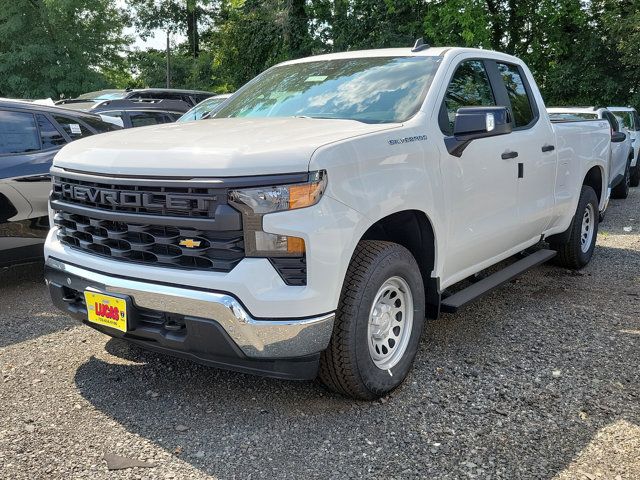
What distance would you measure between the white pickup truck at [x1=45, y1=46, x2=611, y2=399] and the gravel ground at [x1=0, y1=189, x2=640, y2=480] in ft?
1.02

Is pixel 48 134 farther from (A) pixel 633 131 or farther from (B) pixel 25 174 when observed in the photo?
(A) pixel 633 131

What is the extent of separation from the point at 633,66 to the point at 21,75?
2459 cm

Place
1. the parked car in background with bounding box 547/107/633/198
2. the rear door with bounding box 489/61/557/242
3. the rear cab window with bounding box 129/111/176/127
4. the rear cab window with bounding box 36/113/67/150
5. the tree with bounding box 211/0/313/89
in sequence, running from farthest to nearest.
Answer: the tree with bounding box 211/0/313/89, the parked car in background with bounding box 547/107/633/198, the rear cab window with bounding box 129/111/176/127, the rear cab window with bounding box 36/113/67/150, the rear door with bounding box 489/61/557/242

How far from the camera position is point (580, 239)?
5.96 metres

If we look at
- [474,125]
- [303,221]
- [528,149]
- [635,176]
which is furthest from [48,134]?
[635,176]

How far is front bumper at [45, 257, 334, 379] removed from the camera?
2.74m

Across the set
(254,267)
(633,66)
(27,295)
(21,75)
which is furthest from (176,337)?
(21,75)

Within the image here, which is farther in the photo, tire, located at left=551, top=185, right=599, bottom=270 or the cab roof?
tire, located at left=551, top=185, right=599, bottom=270

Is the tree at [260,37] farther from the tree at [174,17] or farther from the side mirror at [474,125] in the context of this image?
the side mirror at [474,125]

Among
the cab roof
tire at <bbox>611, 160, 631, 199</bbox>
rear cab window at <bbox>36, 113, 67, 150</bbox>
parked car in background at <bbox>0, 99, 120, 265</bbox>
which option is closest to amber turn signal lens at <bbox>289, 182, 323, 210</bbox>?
the cab roof

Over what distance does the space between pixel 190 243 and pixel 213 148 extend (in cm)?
46

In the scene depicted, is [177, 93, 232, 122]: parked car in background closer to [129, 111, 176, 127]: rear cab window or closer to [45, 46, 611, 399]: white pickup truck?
[129, 111, 176, 127]: rear cab window

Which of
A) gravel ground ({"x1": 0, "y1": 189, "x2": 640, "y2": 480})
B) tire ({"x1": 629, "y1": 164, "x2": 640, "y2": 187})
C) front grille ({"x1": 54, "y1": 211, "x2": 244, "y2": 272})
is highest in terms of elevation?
front grille ({"x1": 54, "y1": 211, "x2": 244, "y2": 272})

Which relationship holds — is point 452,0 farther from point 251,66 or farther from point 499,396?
point 499,396
